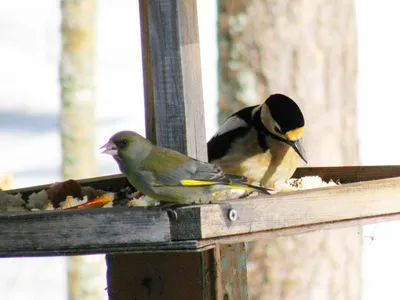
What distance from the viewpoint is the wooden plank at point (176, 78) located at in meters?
3.32

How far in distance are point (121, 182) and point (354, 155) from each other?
2.58 metres

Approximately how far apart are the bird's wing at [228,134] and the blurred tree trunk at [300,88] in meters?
1.24

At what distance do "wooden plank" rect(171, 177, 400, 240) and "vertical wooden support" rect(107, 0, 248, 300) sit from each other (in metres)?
0.31

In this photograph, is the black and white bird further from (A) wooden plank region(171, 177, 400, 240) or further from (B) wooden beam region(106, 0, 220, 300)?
(B) wooden beam region(106, 0, 220, 300)

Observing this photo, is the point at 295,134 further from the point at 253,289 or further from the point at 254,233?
the point at 253,289

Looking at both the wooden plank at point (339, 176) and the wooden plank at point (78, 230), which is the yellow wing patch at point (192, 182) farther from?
the wooden plank at point (339, 176)

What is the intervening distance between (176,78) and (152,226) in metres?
0.75

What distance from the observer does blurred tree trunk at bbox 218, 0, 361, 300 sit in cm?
613

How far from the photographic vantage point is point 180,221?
2.76 m

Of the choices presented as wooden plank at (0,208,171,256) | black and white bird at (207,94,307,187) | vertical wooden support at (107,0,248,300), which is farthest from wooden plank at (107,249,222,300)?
black and white bird at (207,94,307,187)

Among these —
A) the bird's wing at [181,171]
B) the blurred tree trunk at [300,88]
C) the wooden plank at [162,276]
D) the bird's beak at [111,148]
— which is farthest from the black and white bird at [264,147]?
the blurred tree trunk at [300,88]

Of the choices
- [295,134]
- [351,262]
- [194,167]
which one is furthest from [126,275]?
[351,262]

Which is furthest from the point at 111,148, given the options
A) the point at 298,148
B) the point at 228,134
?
the point at 228,134

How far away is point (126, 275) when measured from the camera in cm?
350
